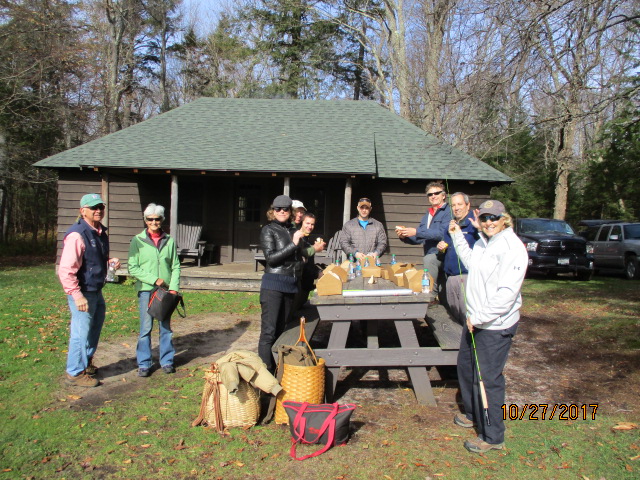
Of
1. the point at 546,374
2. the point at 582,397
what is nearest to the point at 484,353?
the point at 582,397

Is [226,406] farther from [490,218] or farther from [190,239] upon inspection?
[190,239]

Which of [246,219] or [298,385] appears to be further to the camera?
[246,219]

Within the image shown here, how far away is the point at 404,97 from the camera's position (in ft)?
71.7

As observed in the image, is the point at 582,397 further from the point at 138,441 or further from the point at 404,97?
the point at 404,97

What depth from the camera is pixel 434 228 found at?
554 centimetres

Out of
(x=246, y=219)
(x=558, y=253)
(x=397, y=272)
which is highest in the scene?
(x=246, y=219)

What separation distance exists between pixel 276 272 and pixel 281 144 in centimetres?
814

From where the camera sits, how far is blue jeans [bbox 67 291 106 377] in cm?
464

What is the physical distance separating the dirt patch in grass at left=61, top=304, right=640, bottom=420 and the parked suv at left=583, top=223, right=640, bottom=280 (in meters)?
9.10

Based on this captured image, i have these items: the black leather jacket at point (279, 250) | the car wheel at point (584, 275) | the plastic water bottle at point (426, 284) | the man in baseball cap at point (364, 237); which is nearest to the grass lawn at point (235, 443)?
the plastic water bottle at point (426, 284)

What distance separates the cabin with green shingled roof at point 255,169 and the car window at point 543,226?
13.1 feet

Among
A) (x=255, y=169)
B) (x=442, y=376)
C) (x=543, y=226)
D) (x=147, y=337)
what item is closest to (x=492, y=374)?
Result: (x=442, y=376)

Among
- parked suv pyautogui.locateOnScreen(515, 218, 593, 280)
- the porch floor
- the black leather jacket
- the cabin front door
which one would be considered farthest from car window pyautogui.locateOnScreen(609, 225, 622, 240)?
the black leather jacket

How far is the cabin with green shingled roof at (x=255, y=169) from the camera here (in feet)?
36.9
